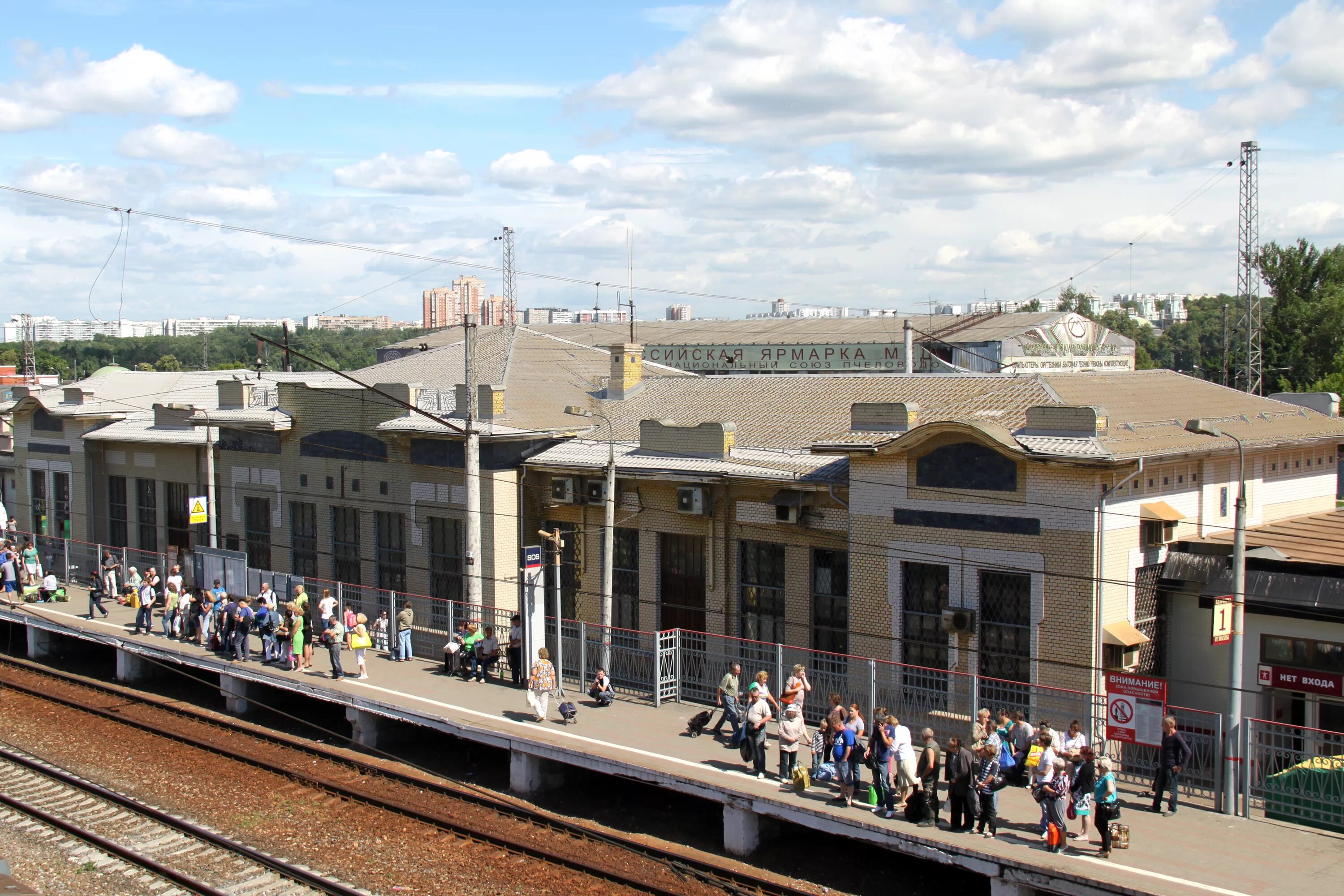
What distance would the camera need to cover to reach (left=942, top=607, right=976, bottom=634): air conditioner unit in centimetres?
1916

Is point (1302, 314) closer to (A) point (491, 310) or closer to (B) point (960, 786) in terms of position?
(B) point (960, 786)

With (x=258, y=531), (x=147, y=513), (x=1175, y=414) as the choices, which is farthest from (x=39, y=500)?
(x=1175, y=414)

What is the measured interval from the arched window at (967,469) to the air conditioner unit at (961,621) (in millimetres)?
1921

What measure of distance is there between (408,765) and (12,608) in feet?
53.5

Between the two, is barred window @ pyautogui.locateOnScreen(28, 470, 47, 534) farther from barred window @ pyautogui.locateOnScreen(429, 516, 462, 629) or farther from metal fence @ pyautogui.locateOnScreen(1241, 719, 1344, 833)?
metal fence @ pyautogui.locateOnScreen(1241, 719, 1344, 833)

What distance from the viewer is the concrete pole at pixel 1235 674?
15539 millimetres

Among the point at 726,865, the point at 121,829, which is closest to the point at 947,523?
the point at 726,865

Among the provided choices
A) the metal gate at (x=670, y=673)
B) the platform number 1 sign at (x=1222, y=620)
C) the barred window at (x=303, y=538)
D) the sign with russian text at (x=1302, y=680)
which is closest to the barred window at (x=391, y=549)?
the barred window at (x=303, y=538)

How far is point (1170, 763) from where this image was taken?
1546 cm

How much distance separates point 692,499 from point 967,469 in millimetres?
6034

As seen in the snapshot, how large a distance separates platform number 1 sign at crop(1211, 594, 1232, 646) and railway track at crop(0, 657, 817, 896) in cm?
658

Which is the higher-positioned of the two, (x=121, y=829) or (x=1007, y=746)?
(x=1007, y=746)

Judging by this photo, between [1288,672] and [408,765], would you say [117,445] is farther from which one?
[1288,672]

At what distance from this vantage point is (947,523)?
19.6 meters
